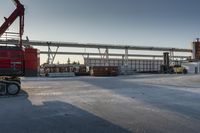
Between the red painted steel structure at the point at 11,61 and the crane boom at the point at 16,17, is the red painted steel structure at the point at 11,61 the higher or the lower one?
the lower one

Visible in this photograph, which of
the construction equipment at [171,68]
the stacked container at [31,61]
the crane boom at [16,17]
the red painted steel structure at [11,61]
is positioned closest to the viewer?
the red painted steel structure at [11,61]

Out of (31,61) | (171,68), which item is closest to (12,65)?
(31,61)

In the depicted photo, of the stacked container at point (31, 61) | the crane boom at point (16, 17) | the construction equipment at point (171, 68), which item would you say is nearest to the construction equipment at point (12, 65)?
the stacked container at point (31, 61)

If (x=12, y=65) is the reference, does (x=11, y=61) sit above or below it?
above

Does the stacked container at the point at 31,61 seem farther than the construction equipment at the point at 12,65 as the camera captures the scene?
Yes

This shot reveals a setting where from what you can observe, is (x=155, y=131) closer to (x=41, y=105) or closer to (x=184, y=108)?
(x=184, y=108)

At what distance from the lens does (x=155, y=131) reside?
7.75m

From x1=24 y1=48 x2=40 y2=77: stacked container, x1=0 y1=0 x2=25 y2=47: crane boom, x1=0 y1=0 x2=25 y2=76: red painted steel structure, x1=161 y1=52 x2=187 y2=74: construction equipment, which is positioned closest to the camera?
x1=0 y1=0 x2=25 y2=76: red painted steel structure

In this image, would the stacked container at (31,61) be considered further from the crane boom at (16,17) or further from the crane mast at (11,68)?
the crane boom at (16,17)

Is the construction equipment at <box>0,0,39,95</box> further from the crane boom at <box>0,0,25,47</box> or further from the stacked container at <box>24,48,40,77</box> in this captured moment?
the crane boom at <box>0,0,25,47</box>

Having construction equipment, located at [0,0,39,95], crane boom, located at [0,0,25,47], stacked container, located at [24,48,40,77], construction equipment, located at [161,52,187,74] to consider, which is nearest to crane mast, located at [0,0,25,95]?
construction equipment, located at [0,0,39,95]

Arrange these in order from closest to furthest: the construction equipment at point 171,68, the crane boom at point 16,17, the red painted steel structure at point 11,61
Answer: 1. the red painted steel structure at point 11,61
2. the crane boom at point 16,17
3. the construction equipment at point 171,68

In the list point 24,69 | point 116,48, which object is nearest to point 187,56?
point 116,48

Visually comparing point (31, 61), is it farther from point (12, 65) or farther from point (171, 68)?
point (171, 68)
